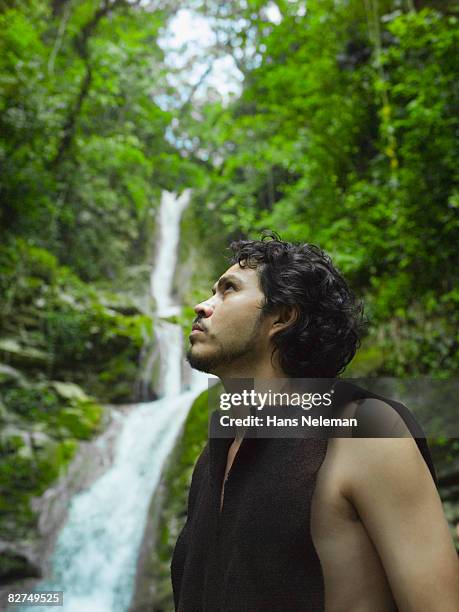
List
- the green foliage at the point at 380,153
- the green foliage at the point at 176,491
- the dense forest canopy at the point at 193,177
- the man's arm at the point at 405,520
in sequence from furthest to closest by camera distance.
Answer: the dense forest canopy at the point at 193,177 → the green foliage at the point at 176,491 → the green foliage at the point at 380,153 → the man's arm at the point at 405,520

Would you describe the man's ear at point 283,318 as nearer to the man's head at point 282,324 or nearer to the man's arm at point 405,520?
the man's head at point 282,324

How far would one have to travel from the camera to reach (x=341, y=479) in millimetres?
1097

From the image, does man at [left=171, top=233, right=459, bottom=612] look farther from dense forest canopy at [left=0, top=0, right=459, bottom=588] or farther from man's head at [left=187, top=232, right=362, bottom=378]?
dense forest canopy at [left=0, top=0, right=459, bottom=588]

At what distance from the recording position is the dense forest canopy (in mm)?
5996

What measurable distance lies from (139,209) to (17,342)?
5.56m

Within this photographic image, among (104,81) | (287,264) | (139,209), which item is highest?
(104,81)

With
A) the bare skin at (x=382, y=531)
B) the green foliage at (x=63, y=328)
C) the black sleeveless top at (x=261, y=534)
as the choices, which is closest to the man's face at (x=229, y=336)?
the black sleeveless top at (x=261, y=534)

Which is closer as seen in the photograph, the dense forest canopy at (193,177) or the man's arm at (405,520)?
the man's arm at (405,520)

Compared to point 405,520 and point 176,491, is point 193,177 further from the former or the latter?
point 405,520

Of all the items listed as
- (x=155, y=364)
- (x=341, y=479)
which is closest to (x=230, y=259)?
(x=341, y=479)

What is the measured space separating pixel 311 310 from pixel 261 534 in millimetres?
591

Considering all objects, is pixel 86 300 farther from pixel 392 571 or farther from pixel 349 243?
pixel 392 571

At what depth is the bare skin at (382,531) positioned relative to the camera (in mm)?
964

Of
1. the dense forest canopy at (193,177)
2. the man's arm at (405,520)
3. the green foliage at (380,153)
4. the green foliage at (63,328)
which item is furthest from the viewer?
the green foliage at (63,328)
